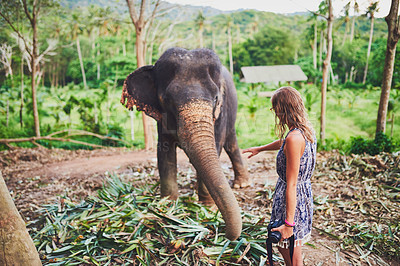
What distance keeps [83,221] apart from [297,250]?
2.70 metres

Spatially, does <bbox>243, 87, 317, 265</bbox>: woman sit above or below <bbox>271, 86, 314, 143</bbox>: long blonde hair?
below

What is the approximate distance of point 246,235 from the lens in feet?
10.7

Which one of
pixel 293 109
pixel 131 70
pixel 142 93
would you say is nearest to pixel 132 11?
pixel 142 93

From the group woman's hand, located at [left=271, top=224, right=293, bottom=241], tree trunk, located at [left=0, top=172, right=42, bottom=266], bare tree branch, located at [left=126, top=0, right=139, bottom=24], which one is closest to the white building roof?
bare tree branch, located at [left=126, top=0, right=139, bottom=24]

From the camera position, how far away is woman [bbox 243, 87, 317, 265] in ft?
6.68

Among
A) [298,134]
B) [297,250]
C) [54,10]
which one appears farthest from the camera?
[54,10]

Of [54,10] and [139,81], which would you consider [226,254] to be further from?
[54,10]

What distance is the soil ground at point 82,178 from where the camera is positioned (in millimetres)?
3370

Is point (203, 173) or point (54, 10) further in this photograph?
point (54, 10)

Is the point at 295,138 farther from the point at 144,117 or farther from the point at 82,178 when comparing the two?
the point at 144,117

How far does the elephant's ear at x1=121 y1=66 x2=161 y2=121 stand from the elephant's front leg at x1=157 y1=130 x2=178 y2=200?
40 centimetres

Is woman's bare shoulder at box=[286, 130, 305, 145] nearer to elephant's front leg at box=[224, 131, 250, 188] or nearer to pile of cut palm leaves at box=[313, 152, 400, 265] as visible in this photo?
pile of cut palm leaves at box=[313, 152, 400, 265]

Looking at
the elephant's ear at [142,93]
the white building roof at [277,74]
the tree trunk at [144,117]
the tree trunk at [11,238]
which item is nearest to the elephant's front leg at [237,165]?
Answer: the elephant's ear at [142,93]

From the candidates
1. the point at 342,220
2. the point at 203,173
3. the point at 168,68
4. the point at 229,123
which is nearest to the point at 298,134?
the point at 203,173
